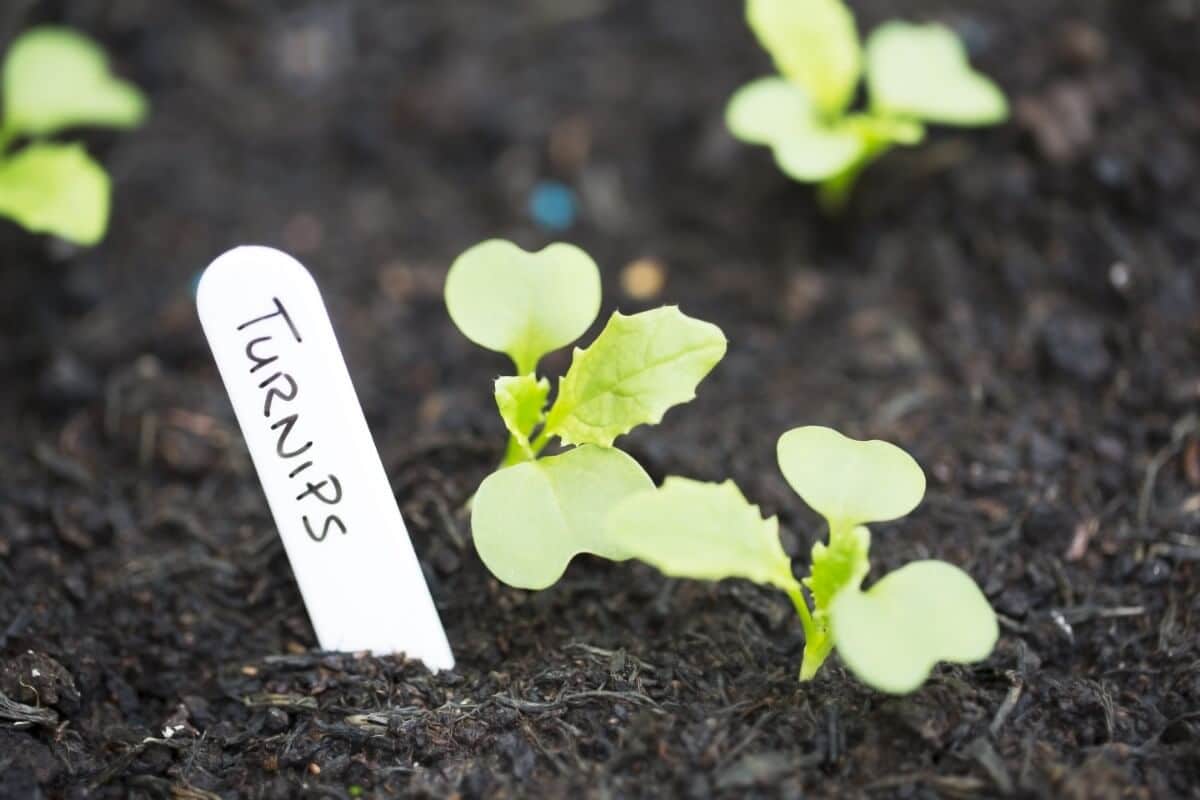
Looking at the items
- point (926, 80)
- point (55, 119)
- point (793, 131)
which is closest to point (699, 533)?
point (793, 131)

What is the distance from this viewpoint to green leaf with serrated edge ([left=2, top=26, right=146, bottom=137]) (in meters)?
2.03

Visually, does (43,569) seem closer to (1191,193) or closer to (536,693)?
(536,693)

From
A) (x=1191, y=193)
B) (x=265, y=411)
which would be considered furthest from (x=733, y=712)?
(x=1191, y=193)

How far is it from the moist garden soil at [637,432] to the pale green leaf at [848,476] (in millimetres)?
224

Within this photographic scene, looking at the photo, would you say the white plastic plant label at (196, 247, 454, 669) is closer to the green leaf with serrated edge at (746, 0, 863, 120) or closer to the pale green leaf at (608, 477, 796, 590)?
the pale green leaf at (608, 477, 796, 590)

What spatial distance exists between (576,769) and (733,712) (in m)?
0.19

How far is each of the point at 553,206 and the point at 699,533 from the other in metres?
1.31

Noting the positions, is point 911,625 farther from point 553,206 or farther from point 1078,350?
point 553,206

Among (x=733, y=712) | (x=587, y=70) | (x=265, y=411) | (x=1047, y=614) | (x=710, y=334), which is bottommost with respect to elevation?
(x=1047, y=614)

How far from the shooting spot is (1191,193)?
212cm

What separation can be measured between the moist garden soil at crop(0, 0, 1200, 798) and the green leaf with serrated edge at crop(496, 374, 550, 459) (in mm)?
219

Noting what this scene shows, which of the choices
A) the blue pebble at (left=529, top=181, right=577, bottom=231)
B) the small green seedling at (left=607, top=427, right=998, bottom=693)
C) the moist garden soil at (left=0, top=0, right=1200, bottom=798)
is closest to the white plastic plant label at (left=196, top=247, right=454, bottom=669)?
the moist garden soil at (left=0, top=0, right=1200, bottom=798)

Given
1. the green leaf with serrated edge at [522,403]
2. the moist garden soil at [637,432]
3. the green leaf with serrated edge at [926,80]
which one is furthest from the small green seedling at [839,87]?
the green leaf with serrated edge at [522,403]

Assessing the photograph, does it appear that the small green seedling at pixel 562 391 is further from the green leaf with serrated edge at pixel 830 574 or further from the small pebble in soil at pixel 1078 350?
the small pebble in soil at pixel 1078 350
